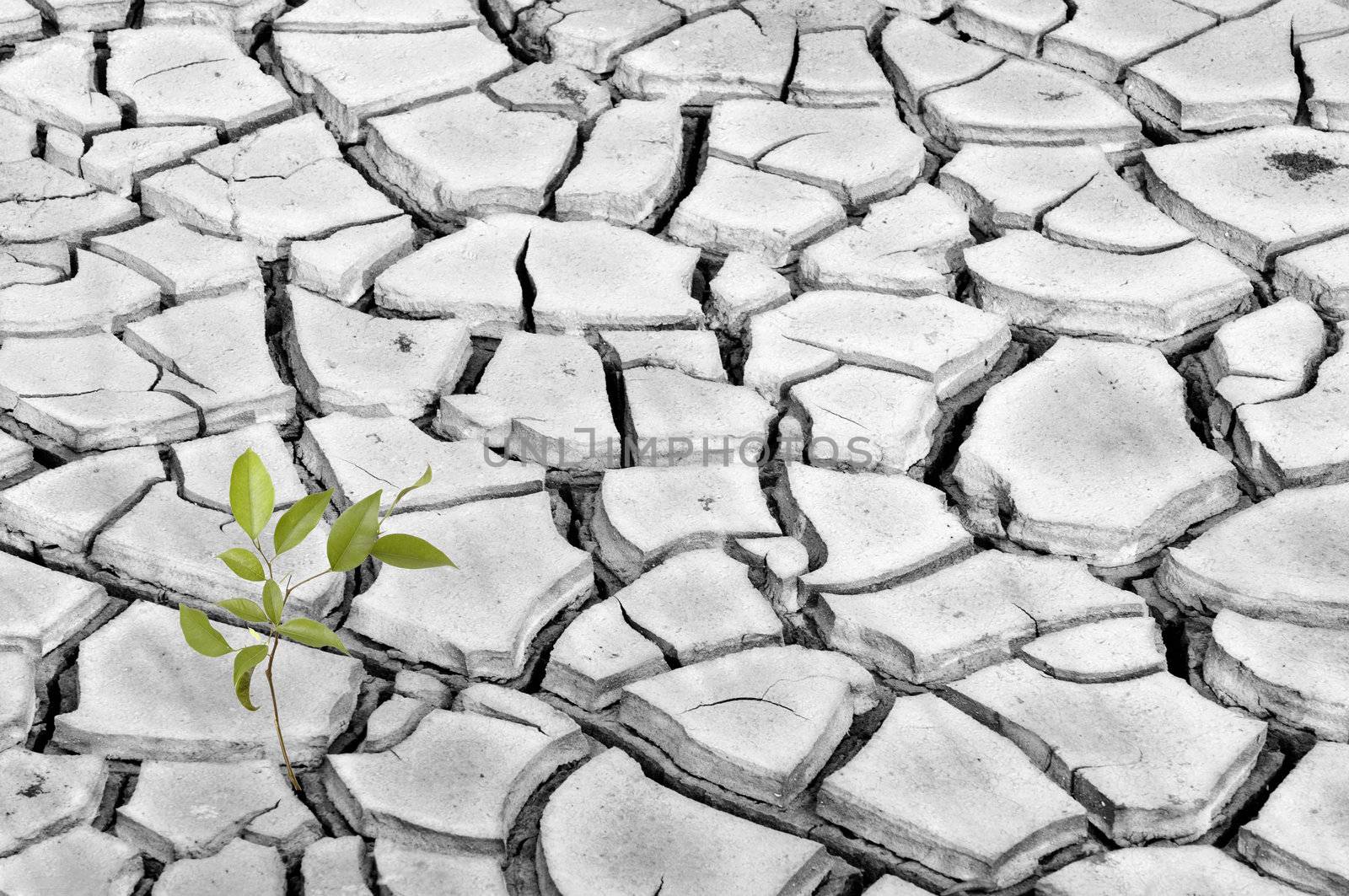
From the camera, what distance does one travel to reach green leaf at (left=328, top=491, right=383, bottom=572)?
1.47 meters

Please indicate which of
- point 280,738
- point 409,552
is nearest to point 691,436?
point 409,552

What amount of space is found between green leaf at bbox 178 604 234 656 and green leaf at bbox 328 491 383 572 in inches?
5.5

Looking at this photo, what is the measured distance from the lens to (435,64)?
2.77 meters

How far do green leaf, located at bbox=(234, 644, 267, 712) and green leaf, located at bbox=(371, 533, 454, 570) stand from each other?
16 centimetres

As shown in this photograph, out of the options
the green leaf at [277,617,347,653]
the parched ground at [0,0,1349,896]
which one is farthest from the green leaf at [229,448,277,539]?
the parched ground at [0,0,1349,896]

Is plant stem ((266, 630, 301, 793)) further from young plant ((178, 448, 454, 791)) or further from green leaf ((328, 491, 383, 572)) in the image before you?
green leaf ((328, 491, 383, 572))

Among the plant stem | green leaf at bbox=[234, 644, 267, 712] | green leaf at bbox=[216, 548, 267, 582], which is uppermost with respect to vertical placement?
green leaf at bbox=[216, 548, 267, 582]

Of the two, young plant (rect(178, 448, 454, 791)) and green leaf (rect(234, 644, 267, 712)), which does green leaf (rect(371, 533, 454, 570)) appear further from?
green leaf (rect(234, 644, 267, 712))

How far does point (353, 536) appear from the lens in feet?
4.87

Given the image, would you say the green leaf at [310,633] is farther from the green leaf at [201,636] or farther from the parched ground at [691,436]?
the parched ground at [691,436]

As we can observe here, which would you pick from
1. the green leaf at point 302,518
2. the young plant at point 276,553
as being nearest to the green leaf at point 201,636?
the young plant at point 276,553

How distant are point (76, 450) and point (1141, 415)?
1.55 meters

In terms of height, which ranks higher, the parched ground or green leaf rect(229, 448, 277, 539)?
green leaf rect(229, 448, 277, 539)

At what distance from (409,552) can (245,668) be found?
209mm
